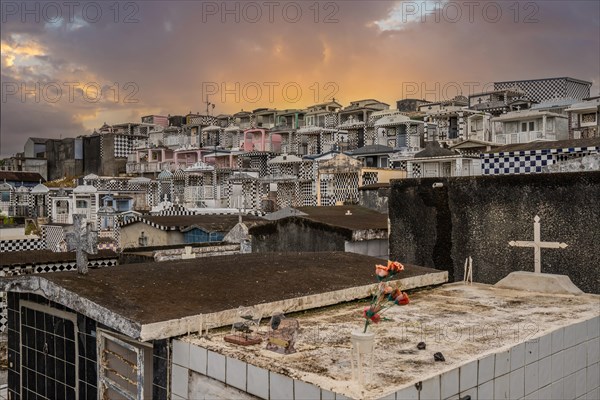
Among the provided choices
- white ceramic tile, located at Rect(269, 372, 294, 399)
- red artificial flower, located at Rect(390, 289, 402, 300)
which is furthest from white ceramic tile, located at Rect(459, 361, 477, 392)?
white ceramic tile, located at Rect(269, 372, 294, 399)

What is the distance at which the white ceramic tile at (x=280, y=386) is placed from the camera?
469 cm

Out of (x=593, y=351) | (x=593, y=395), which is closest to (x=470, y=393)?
(x=593, y=351)

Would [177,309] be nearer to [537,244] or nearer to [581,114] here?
[537,244]

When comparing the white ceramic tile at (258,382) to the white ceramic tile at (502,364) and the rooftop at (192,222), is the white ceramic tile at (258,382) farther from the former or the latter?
the rooftop at (192,222)

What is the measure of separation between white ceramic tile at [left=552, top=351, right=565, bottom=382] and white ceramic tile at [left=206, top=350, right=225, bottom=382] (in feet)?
11.8

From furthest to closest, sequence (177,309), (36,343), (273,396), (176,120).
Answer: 1. (176,120)
2. (36,343)
3. (177,309)
4. (273,396)

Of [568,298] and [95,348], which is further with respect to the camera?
[568,298]

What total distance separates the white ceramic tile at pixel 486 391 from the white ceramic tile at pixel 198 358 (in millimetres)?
2534

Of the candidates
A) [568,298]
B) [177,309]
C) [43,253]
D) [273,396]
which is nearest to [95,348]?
[177,309]

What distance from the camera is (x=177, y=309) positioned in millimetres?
6293

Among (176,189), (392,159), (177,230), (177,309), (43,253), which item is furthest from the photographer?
(176,189)

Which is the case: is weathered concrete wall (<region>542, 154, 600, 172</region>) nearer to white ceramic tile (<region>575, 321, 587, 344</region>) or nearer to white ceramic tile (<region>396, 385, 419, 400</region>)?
white ceramic tile (<region>575, 321, 587, 344</region>)

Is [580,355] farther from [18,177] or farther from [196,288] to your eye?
[18,177]

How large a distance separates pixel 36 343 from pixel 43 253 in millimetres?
9957
